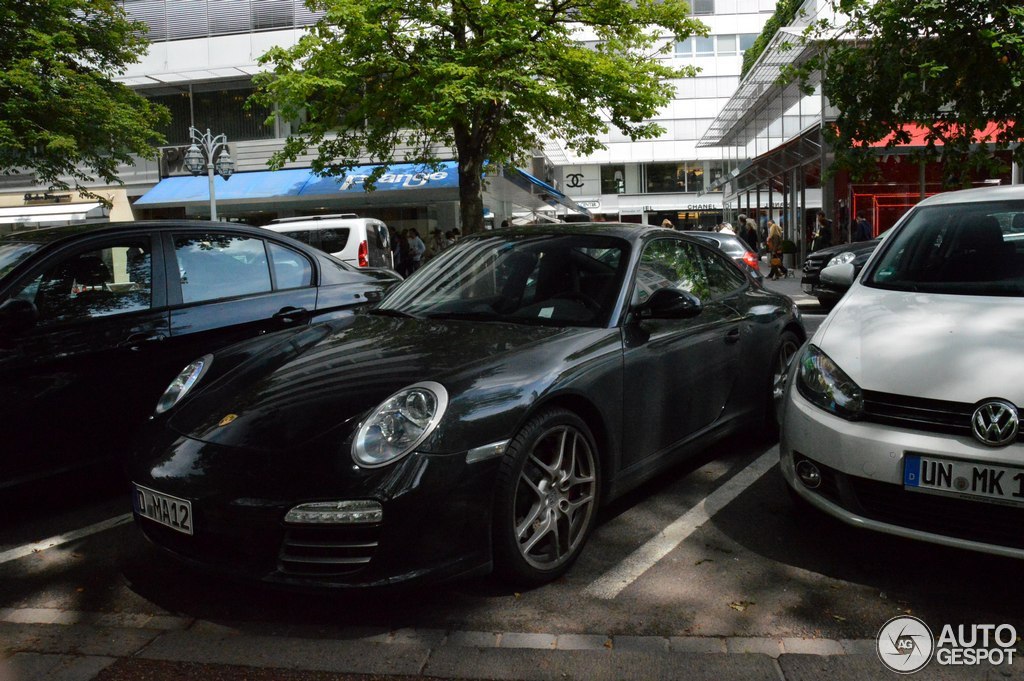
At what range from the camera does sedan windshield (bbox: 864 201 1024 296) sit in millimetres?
3814

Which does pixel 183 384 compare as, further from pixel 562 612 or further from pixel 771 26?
pixel 771 26

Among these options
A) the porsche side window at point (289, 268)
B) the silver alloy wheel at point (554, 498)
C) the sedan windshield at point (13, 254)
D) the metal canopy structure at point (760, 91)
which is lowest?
the silver alloy wheel at point (554, 498)

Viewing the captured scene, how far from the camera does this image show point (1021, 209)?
13.7ft

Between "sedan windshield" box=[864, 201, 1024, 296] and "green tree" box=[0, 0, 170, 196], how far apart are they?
17.0m

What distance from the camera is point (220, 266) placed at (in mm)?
5117

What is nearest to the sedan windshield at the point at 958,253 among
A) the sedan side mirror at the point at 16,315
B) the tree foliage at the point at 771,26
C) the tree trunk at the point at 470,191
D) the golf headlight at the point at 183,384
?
the golf headlight at the point at 183,384

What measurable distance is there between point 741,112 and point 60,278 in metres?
30.2

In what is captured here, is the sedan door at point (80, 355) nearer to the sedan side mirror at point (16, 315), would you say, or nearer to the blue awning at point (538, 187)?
the sedan side mirror at point (16, 315)

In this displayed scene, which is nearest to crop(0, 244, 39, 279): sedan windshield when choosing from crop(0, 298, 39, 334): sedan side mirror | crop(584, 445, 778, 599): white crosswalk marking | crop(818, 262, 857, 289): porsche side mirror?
crop(0, 298, 39, 334): sedan side mirror

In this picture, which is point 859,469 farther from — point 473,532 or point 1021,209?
point 1021,209

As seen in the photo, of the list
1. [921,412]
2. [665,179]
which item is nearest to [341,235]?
[921,412]

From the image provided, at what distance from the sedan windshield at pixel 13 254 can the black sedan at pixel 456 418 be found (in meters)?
1.27

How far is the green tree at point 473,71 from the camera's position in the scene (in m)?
15.3

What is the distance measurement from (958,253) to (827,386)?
1344 mm
